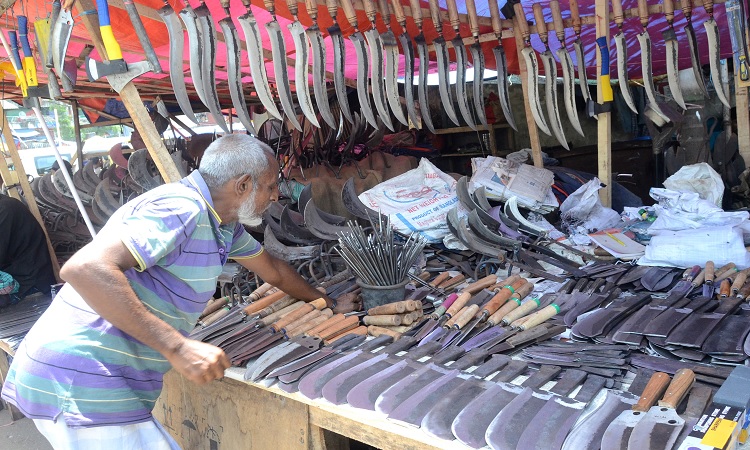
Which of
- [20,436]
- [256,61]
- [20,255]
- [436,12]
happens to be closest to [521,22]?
[436,12]

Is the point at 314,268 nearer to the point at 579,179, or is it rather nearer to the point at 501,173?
the point at 501,173

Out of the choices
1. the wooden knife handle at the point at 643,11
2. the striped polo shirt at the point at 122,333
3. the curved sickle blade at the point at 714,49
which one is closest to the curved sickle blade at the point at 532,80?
the wooden knife handle at the point at 643,11

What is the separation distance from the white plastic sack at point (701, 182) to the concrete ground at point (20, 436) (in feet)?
15.3

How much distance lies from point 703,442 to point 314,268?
2.31m

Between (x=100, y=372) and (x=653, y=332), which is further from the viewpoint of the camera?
(x=653, y=332)

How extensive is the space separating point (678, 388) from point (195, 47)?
2.43m

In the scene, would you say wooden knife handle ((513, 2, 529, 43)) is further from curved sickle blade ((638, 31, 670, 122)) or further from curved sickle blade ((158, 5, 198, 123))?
curved sickle blade ((158, 5, 198, 123))

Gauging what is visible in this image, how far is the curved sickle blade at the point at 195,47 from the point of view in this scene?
8.62ft

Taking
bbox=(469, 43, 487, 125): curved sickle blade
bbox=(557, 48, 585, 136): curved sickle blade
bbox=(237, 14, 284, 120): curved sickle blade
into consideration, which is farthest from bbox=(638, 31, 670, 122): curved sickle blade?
bbox=(237, 14, 284, 120): curved sickle blade

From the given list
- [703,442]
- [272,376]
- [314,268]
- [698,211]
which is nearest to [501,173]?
[698,211]

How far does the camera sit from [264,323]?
2.50 m

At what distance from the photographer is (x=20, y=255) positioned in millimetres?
3977

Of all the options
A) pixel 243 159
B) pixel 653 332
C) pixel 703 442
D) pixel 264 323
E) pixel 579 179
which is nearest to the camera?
pixel 703 442

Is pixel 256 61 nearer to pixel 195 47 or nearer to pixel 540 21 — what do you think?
pixel 195 47
